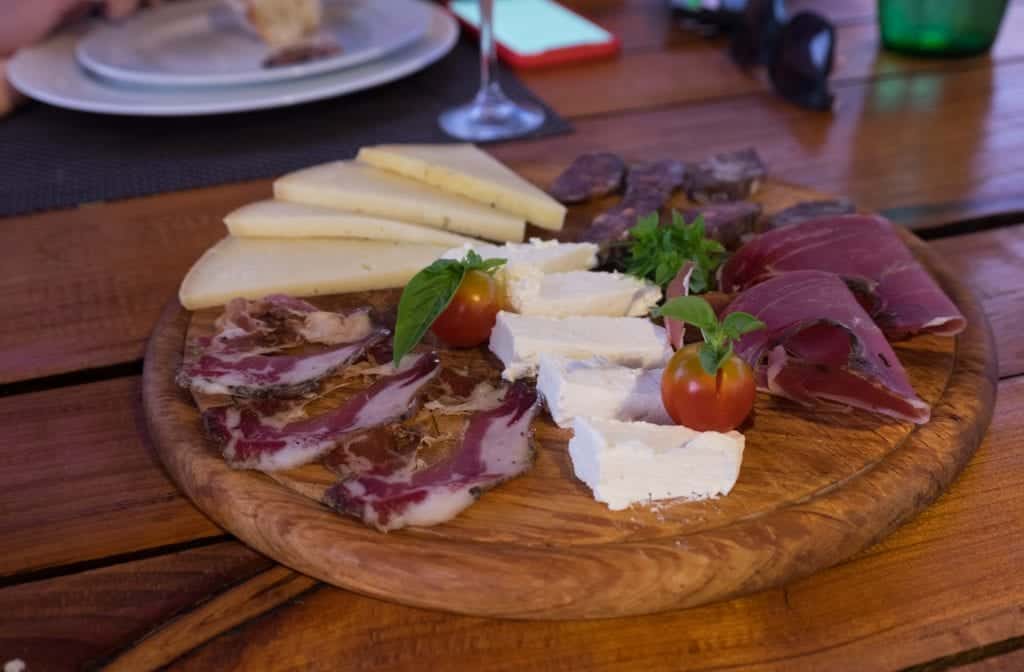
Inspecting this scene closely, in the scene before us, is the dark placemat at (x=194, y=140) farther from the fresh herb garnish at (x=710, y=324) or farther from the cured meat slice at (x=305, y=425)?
the fresh herb garnish at (x=710, y=324)

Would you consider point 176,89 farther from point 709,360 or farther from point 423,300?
point 709,360

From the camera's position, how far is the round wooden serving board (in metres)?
1.17

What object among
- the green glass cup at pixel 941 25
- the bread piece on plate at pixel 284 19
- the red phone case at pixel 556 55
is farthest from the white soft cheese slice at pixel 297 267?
the green glass cup at pixel 941 25

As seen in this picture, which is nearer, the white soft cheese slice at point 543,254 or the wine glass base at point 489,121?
the white soft cheese slice at point 543,254

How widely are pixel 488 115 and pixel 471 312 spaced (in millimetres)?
1033

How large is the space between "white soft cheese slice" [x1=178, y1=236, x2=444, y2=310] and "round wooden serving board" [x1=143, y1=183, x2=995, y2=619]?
0.30m

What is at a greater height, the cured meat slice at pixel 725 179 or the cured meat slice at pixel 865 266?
the cured meat slice at pixel 865 266

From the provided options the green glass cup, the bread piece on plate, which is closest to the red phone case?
the bread piece on plate

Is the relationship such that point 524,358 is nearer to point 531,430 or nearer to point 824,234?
point 531,430

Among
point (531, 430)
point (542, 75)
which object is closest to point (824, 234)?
point (531, 430)

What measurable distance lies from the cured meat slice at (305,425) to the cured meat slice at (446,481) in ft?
0.30

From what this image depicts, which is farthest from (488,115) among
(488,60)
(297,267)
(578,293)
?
(578,293)

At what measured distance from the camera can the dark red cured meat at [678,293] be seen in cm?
150

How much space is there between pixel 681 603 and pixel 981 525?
41cm
